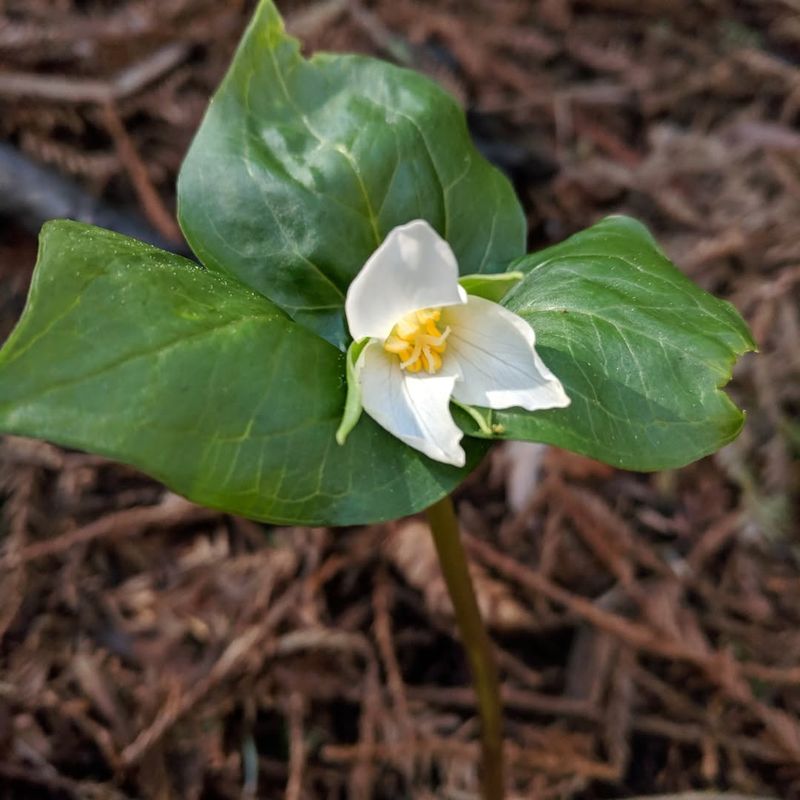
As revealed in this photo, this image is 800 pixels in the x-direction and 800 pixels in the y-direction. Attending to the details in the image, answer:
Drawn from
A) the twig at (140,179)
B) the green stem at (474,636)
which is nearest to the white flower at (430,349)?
the green stem at (474,636)

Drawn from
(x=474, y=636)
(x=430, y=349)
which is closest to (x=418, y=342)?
(x=430, y=349)

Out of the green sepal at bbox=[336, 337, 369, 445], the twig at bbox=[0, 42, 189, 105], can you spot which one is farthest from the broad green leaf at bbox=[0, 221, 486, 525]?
the twig at bbox=[0, 42, 189, 105]

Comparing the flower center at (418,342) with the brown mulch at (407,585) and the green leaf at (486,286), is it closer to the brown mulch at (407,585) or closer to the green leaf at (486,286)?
the green leaf at (486,286)

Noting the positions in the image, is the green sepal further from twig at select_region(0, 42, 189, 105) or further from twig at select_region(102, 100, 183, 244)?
twig at select_region(0, 42, 189, 105)

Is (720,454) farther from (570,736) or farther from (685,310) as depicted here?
(685,310)

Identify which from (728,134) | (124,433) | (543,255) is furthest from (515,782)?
(728,134)
